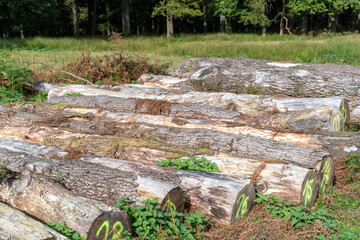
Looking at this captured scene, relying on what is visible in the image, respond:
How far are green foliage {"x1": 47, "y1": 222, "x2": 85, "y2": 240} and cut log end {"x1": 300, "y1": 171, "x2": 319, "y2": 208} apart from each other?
247 cm

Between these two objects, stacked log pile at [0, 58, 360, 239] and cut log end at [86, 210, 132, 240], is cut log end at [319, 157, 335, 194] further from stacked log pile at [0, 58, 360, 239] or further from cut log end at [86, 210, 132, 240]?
cut log end at [86, 210, 132, 240]

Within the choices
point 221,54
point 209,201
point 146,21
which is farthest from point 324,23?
point 209,201

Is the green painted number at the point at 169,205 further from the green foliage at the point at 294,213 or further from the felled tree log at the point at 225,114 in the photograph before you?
the felled tree log at the point at 225,114

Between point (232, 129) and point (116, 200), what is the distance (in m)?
2.55

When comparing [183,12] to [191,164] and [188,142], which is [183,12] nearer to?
[188,142]

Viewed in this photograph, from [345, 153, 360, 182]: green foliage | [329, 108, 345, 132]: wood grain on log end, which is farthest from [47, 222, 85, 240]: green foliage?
[329, 108, 345, 132]: wood grain on log end

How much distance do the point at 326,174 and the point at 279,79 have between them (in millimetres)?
3517

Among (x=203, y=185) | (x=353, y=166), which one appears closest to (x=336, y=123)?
(x=353, y=166)

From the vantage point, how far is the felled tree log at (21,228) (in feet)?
8.47

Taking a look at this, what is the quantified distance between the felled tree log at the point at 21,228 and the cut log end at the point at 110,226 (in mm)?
257

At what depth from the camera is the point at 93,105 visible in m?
6.96

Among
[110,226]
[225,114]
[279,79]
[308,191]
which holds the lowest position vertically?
[308,191]

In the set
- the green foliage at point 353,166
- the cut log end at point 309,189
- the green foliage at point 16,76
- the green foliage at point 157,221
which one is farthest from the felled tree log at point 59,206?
the green foliage at point 16,76

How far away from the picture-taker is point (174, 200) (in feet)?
11.1
